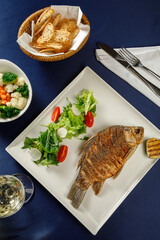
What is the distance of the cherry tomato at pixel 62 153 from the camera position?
2.38 metres

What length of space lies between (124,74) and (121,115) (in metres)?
0.44

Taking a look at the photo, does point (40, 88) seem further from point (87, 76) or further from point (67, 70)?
point (87, 76)

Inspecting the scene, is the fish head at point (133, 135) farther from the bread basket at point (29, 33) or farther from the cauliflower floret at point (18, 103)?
the cauliflower floret at point (18, 103)

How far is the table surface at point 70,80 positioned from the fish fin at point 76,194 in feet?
0.58

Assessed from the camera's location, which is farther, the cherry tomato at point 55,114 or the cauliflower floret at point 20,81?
the cherry tomato at point 55,114

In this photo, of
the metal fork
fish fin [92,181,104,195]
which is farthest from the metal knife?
fish fin [92,181,104,195]

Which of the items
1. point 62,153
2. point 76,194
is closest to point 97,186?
point 76,194

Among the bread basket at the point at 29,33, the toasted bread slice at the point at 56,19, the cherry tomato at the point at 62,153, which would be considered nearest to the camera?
the bread basket at the point at 29,33

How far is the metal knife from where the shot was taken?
2488 mm

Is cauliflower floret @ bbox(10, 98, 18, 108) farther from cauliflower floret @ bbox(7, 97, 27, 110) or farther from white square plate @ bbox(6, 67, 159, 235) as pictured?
white square plate @ bbox(6, 67, 159, 235)

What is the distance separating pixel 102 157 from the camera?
92.5 inches

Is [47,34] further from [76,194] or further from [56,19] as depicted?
[76,194]

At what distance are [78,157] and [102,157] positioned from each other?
26 cm

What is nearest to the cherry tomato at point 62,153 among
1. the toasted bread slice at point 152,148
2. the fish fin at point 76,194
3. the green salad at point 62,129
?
the green salad at point 62,129
